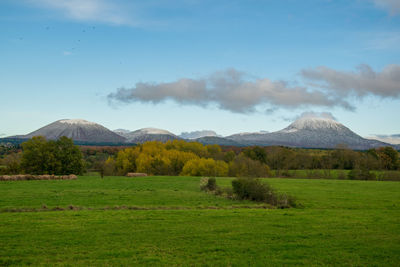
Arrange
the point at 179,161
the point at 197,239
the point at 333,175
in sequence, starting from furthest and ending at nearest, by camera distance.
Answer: the point at 179,161, the point at 333,175, the point at 197,239

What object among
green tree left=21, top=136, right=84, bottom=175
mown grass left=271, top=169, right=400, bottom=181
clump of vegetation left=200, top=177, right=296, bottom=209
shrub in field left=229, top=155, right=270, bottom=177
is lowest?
mown grass left=271, top=169, right=400, bottom=181

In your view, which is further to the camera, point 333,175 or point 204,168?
point 333,175

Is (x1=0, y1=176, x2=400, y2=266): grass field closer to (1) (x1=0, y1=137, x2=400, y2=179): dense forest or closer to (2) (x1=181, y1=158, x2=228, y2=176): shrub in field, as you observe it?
(1) (x1=0, y1=137, x2=400, y2=179): dense forest

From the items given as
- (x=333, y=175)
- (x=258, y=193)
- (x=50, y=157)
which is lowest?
(x=333, y=175)

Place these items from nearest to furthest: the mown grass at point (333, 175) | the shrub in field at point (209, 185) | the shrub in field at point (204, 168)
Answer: the shrub in field at point (209, 185), the mown grass at point (333, 175), the shrub in field at point (204, 168)

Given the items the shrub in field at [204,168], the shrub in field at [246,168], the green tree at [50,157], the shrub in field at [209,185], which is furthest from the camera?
the shrub in field at [246,168]

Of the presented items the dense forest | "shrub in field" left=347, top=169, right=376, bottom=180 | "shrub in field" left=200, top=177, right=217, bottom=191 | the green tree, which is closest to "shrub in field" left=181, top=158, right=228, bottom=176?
the dense forest

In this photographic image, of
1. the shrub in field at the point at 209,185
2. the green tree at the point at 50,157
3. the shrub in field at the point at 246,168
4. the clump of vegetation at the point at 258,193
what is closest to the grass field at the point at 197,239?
the clump of vegetation at the point at 258,193

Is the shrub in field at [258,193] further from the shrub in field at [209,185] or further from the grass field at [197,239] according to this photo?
the shrub in field at [209,185]

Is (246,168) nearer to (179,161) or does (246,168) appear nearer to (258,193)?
(179,161)

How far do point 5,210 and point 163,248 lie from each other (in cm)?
1625

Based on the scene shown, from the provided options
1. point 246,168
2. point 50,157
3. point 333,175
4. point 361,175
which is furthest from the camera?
point 333,175

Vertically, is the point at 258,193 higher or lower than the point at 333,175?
higher

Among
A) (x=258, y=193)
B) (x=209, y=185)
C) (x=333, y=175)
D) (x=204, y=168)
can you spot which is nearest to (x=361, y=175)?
(x=333, y=175)
